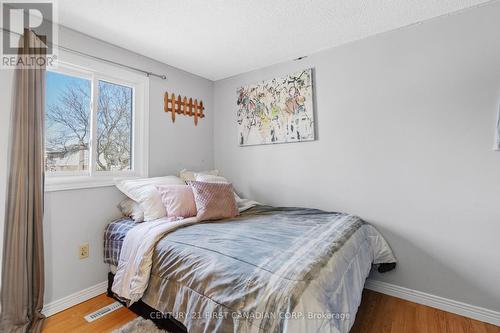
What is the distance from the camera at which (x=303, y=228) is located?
185 centimetres

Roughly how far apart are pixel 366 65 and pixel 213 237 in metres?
2.01

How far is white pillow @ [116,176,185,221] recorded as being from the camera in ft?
6.88

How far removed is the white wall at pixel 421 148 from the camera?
5.88 feet

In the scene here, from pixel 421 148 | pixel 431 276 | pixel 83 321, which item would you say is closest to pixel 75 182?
pixel 83 321

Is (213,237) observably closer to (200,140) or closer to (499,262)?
(200,140)

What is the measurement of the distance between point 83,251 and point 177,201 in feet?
2.97

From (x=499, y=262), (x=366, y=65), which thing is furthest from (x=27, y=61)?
(x=499, y=262)

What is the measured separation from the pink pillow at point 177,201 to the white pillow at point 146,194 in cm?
5

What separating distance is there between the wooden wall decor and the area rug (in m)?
1.98

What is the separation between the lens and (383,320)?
1.80 m

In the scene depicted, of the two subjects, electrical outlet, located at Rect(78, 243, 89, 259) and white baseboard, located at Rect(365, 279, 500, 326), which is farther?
electrical outlet, located at Rect(78, 243, 89, 259)

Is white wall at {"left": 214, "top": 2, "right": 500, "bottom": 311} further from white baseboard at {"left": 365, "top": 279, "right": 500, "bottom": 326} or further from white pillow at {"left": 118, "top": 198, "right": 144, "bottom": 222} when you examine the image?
white pillow at {"left": 118, "top": 198, "right": 144, "bottom": 222}

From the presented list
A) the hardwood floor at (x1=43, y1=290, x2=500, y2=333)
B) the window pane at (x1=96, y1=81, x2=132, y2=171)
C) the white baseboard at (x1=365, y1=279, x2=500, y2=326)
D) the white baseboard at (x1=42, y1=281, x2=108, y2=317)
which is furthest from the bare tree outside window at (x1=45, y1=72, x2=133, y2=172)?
the white baseboard at (x1=365, y1=279, x2=500, y2=326)

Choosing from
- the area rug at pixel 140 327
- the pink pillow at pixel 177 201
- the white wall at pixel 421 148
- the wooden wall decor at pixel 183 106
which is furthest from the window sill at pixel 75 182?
the white wall at pixel 421 148
